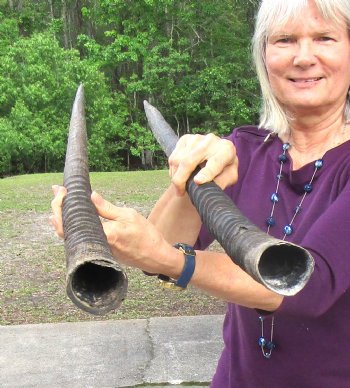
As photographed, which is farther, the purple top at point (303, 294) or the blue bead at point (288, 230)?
the blue bead at point (288, 230)

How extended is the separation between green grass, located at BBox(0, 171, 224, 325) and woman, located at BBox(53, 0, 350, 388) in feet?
12.0

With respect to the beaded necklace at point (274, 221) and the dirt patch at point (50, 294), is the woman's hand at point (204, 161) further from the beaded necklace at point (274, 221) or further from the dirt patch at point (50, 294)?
the dirt patch at point (50, 294)

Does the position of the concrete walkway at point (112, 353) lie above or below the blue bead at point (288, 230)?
below

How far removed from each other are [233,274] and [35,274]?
224 inches

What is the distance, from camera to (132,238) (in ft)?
4.28

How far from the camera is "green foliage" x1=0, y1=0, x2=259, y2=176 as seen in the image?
26.5 meters

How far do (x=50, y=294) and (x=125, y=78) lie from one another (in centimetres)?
2687

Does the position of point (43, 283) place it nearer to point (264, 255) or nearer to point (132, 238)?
point (132, 238)

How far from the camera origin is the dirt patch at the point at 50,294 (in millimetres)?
5531

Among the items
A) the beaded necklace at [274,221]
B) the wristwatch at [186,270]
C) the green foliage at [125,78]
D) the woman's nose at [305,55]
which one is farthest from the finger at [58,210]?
the green foliage at [125,78]

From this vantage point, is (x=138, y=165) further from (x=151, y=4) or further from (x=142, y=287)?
(x=142, y=287)

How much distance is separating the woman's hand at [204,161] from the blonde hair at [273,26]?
0.24 m

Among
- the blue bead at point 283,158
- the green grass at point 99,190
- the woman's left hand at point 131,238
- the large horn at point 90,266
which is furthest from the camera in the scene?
the green grass at point 99,190

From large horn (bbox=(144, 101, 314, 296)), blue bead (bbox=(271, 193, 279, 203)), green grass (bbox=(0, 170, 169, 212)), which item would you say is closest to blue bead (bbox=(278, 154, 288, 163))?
blue bead (bbox=(271, 193, 279, 203))
